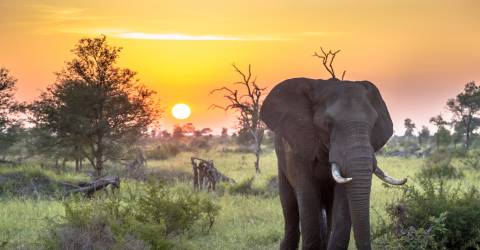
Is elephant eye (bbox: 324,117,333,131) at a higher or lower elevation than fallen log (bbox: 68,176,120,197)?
higher

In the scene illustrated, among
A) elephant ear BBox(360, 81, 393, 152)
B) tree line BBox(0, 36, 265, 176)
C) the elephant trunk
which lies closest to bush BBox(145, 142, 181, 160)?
tree line BBox(0, 36, 265, 176)

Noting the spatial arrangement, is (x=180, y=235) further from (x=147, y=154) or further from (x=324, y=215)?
(x=147, y=154)

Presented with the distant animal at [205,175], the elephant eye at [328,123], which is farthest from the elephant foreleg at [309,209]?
the distant animal at [205,175]

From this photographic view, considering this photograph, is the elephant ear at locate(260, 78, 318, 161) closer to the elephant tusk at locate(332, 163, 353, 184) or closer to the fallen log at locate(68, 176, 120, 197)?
the elephant tusk at locate(332, 163, 353, 184)

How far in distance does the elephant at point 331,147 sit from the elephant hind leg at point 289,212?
28.7 inches

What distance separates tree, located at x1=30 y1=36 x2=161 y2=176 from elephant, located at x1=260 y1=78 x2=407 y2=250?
19.5 meters

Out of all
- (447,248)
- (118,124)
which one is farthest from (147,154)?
(447,248)

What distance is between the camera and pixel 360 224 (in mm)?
7141

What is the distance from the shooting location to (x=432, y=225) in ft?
32.5

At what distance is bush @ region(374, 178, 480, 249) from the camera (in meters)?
9.59

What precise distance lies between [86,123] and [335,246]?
20696mm

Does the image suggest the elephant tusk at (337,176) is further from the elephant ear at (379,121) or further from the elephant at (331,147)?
the elephant ear at (379,121)

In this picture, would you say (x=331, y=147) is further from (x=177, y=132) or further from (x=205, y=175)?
(x=177, y=132)

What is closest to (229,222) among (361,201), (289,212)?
(289,212)
